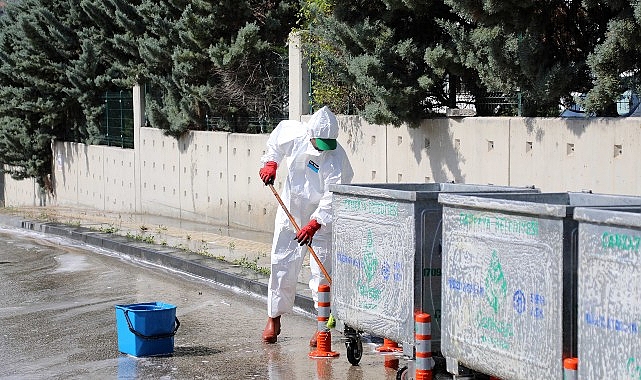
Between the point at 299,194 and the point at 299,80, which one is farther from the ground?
the point at 299,80

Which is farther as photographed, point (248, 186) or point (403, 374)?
point (248, 186)

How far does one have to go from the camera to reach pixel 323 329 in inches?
362

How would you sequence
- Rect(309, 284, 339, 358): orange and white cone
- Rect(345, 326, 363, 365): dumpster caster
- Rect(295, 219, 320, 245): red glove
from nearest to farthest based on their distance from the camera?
Rect(345, 326, 363, 365): dumpster caster, Rect(309, 284, 339, 358): orange and white cone, Rect(295, 219, 320, 245): red glove

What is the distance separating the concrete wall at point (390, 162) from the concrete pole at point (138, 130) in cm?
4

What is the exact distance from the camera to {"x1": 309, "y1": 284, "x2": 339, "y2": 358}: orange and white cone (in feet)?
29.7

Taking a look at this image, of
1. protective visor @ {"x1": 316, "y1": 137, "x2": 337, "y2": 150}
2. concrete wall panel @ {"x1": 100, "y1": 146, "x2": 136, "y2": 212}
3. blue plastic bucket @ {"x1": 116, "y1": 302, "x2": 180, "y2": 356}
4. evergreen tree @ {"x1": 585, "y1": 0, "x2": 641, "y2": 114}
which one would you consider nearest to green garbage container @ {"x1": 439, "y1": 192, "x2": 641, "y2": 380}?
protective visor @ {"x1": 316, "y1": 137, "x2": 337, "y2": 150}

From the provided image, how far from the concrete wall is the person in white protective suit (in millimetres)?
3423

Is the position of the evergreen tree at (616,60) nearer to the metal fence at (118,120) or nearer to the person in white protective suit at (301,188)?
the person in white protective suit at (301,188)

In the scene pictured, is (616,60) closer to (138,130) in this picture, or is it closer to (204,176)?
(204,176)

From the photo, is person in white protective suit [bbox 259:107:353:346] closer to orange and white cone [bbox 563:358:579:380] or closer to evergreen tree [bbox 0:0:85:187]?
orange and white cone [bbox 563:358:579:380]

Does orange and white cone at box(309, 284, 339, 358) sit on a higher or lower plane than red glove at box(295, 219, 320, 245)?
lower

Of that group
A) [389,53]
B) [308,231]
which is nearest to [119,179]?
[389,53]

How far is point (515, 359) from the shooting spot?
641 centimetres

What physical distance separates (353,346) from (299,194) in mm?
1461
